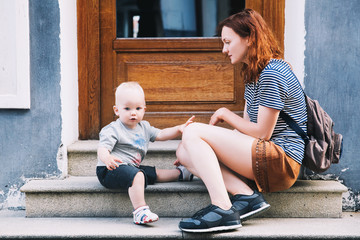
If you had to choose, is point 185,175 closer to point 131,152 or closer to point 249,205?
point 131,152

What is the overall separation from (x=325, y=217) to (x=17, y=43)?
7.81ft

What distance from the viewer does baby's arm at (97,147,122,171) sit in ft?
8.40

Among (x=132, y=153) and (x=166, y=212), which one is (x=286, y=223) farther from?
(x=132, y=153)

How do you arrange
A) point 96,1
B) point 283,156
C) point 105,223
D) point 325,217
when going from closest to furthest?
point 283,156
point 105,223
point 325,217
point 96,1

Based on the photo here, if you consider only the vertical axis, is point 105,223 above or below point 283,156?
below

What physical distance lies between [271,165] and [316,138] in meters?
0.39

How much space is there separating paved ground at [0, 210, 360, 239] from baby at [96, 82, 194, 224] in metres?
0.12

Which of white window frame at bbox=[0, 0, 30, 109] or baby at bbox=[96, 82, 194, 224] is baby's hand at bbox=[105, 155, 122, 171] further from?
white window frame at bbox=[0, 0, 30, 109]

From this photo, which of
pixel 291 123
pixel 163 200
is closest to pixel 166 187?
pixel 163 200

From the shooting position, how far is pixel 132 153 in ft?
9.27

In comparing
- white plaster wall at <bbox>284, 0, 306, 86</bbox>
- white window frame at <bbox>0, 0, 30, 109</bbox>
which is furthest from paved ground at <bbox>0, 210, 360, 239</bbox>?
white plaster wall at <bbox>284, 0, 306, 86</bbox>

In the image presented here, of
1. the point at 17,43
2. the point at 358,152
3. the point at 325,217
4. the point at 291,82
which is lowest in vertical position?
the point at 325,217

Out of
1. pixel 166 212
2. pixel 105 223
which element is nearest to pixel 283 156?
pixel 166 212

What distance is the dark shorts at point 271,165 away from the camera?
2457 millimetres
